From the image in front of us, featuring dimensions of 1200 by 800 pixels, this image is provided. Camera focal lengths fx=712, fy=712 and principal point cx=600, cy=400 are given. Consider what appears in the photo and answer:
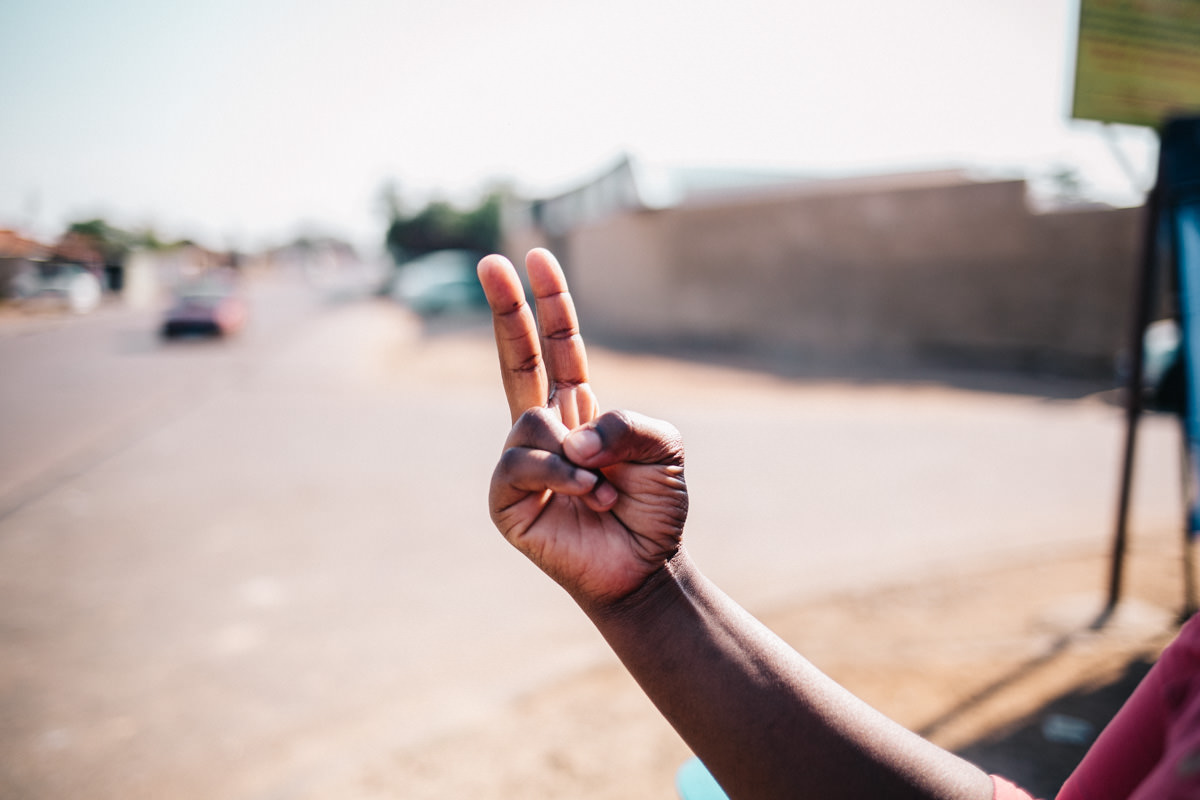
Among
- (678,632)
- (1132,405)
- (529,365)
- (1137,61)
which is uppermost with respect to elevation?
(1137,61)

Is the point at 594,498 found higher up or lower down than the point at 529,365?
lower down

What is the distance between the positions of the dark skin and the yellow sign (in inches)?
102

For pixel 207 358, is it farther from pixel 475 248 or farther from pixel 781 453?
pixel 475 248

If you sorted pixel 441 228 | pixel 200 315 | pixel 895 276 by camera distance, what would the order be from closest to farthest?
1. pixel 895 276
2. pixel 200 315
3. pixel 441 228

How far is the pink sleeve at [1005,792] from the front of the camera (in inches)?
39.8

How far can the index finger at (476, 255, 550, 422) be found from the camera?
1.28m

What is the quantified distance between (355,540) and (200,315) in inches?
579

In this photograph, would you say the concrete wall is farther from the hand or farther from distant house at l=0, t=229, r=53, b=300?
the hand

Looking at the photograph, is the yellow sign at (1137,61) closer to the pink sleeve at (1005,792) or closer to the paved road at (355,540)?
the paved road at (355,540)

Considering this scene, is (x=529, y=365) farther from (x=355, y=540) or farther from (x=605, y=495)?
(x=355, y=540)

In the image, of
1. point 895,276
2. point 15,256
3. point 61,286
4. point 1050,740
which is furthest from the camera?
point 61,286

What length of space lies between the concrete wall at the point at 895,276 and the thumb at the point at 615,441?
34.3ft

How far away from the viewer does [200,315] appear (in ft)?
54.7

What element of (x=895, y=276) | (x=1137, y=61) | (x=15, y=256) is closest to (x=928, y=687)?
(x=1137, y=61)
